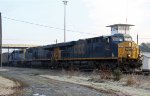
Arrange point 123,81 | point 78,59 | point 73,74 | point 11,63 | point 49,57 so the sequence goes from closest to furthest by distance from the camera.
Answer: point 123,81, point 73,74, point 78,59, point 49,57, point 11,63

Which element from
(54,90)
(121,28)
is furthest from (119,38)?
(121,28)

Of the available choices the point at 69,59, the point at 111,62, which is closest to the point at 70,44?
the point at 69,59

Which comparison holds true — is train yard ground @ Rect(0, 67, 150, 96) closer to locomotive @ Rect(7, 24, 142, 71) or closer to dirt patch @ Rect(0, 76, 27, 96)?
dirt patch @ Rect(0, 76, 27, 96)

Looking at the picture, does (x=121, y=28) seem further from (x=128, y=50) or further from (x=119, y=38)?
(x=128, y=50)

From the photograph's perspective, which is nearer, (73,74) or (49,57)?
(73,74)

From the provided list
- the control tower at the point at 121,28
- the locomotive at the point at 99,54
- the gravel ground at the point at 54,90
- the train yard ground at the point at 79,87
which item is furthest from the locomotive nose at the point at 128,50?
the control tower at the point at 121,28

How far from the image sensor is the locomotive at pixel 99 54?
106 feet

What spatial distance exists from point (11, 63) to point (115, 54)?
41944 mm

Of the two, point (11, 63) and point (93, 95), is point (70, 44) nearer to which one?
point (93, 95)

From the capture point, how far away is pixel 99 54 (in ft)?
116

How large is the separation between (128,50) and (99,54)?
3.56 meters

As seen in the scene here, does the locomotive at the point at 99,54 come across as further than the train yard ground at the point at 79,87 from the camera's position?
Yes

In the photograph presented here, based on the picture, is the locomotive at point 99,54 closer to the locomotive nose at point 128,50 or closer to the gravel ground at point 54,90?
the locomotive nose at point 128,50

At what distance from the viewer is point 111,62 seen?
33062mm
